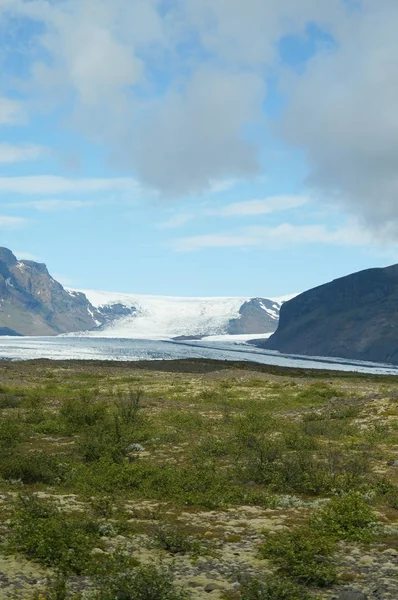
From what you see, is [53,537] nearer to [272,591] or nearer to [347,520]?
[272,591]

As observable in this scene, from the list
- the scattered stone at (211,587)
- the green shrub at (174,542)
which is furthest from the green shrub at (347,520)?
the scattered stone at (211,587)

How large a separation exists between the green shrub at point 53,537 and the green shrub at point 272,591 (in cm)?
351

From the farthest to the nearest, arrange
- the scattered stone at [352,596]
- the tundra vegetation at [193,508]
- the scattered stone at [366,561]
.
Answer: the scattered stone at [366,561] < the tundra vegetation at [193,508] < the scattered stone at [352,596]

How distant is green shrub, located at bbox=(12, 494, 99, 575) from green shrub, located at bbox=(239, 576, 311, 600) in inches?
138

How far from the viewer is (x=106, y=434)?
1176 inches

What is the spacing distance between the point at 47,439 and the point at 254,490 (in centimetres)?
1448

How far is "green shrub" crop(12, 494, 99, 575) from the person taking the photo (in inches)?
512

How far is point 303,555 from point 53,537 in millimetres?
Result: 5419

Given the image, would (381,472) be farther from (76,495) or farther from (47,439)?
(47,439)

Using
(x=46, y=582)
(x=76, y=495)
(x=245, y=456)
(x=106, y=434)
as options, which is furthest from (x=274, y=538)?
(x=106, y=434)

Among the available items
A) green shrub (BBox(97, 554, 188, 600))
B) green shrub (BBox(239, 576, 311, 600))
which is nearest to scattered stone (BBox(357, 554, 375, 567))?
green shrub (BBox(239, 576, 311, 600))

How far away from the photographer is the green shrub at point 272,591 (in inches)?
432

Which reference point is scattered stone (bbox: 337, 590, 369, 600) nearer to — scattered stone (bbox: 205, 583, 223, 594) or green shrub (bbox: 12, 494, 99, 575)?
scattered stone (bbox: 205, 583, 223, 594)

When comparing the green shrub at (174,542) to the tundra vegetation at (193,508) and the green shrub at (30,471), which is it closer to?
the tundra vegetation at (193,508)
